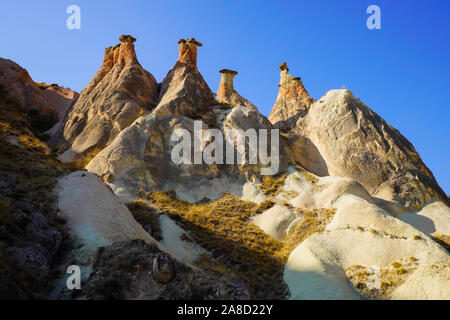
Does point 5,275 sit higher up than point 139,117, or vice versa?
point 139,117

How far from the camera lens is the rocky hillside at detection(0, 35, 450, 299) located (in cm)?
1251

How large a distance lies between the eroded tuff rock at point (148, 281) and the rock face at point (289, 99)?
2970cm

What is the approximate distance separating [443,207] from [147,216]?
18.7 m

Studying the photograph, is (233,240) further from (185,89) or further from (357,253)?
(185,89)

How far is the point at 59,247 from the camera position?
12789 millimetres

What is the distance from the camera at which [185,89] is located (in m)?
31.1

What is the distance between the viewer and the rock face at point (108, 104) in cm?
2892

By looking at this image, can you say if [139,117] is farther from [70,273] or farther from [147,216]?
[70,273]

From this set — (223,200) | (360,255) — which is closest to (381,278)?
(360,255)

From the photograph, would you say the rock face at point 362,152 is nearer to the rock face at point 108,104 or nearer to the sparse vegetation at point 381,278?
the sparse vegetation at point 381,278

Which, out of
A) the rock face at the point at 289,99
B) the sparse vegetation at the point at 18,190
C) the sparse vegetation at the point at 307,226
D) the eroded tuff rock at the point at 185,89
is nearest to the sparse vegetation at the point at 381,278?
the sparse vegetation at the point at 307,226

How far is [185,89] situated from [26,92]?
18.1m
